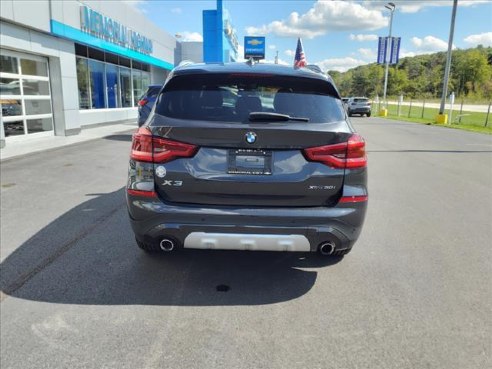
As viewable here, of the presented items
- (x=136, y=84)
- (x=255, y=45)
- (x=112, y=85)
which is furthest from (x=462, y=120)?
(x=112, y=85)

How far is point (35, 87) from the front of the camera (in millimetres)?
13695

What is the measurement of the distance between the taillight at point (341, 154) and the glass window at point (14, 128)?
39.0 feet

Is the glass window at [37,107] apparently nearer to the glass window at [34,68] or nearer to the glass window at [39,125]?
the glass window at [39,125]

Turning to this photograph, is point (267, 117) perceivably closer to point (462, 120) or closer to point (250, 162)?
point (250, 162)

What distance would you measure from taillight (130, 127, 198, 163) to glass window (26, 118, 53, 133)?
12.0m

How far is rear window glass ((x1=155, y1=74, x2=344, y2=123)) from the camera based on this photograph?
3.32 m

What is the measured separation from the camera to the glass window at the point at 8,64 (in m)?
12.0

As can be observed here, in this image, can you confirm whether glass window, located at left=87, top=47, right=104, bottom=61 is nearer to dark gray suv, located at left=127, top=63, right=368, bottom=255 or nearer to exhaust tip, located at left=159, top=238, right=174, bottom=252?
dark gray suv, located at left=127, top=63, right=368, bottom=255

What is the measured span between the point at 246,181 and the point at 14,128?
12.1m

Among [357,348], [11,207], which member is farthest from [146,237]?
[11,207]

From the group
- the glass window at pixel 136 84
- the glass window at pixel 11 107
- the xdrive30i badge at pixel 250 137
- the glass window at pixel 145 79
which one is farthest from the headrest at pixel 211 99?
the glass window at pixel 145 79

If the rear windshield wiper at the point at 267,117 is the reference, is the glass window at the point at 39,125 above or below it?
below

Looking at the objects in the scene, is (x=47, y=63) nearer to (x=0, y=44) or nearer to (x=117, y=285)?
(x=0, y=44)

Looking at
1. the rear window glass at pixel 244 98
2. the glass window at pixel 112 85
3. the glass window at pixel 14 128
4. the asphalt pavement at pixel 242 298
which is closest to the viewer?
the asphalt pavement at pixel 242 298
